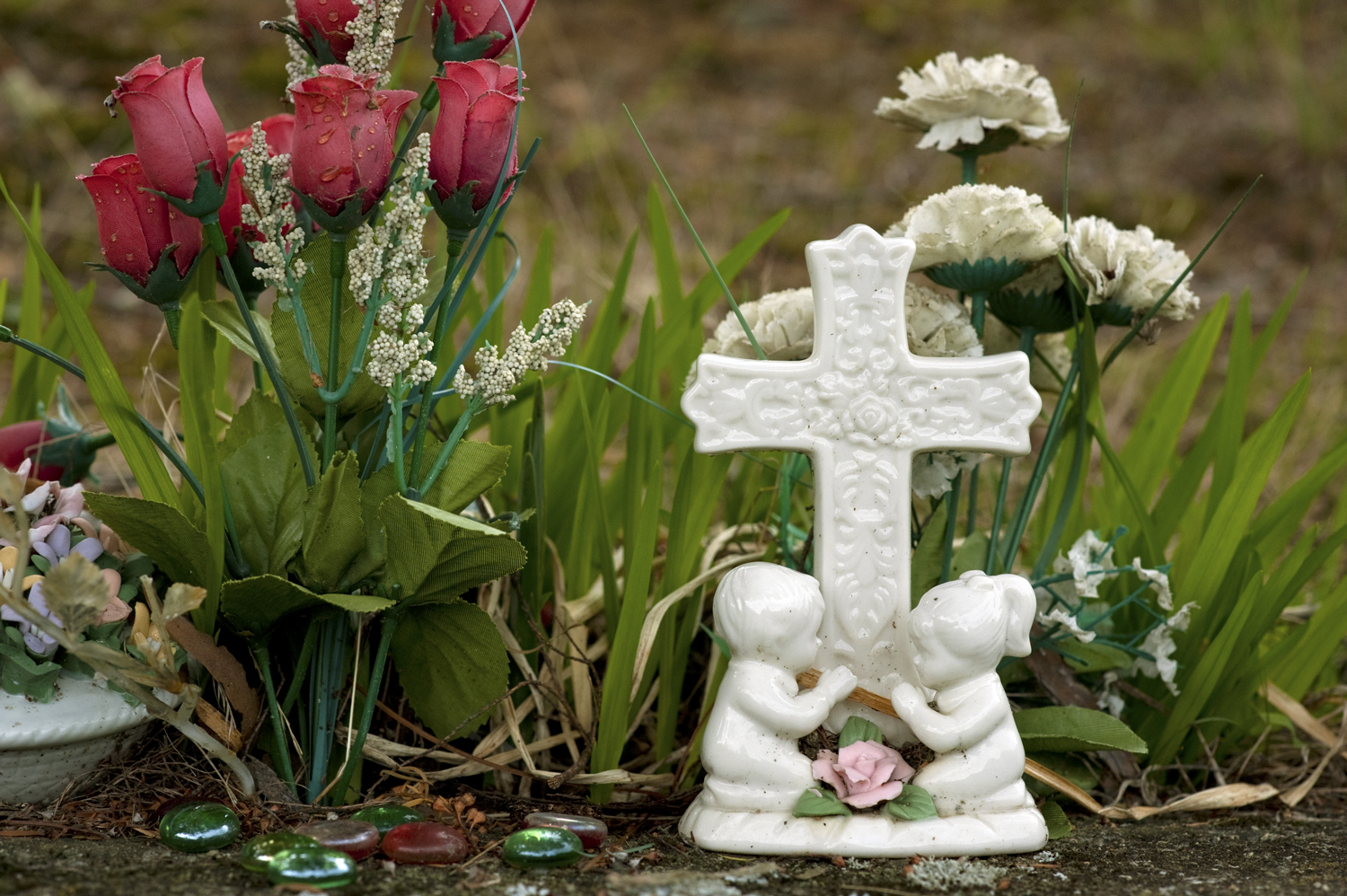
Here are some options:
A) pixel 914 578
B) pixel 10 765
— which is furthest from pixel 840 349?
pixel 10 765

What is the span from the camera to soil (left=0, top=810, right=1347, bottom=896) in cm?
83

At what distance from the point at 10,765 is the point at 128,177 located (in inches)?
20.7

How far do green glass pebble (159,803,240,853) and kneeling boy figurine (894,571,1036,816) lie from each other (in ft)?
1.98

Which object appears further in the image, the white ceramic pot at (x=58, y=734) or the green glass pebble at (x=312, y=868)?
the white ceramic pot at (x=58, y=734)

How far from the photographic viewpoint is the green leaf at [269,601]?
2.96ft

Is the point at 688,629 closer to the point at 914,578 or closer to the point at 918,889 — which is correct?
the point at 914,578

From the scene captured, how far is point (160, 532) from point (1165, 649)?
1050mm

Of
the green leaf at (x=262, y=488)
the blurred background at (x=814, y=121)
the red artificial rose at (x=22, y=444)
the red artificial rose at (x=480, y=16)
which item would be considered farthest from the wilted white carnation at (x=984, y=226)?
the blurred background at (x=814, y=121)

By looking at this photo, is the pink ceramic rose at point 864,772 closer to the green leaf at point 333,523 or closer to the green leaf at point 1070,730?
the green leaf at point 1070,730

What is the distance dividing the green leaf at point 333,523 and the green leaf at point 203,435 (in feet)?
0.25

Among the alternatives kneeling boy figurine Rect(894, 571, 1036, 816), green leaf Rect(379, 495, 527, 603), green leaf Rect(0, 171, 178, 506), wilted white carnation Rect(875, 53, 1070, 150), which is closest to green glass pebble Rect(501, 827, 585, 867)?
green leaf Rect(379, 495, 527, 603)

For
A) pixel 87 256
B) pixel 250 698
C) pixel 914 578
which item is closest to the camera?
pixel 250 698

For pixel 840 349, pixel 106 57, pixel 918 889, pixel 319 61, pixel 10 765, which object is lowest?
pixel 918 889

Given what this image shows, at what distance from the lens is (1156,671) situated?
1242mm
